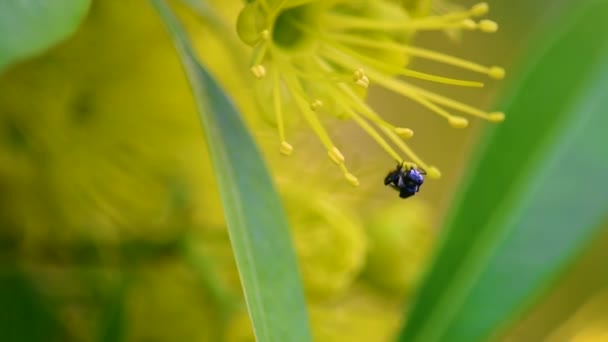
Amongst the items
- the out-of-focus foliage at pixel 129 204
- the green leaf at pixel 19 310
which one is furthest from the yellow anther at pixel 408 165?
the green leaf at pixel 19 310

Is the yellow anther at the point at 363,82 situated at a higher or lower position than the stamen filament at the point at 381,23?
lower

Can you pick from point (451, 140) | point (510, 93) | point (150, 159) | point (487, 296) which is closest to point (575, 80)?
point (510, 93)

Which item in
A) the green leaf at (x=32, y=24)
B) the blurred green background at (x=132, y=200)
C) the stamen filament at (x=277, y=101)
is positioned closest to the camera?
the green leaf at (x=32, y=24)

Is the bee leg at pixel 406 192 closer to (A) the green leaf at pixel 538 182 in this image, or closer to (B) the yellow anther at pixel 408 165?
(B) the yellow anther at pixel 408 165

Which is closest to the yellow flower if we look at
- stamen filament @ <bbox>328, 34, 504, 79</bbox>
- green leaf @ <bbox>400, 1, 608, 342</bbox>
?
stamen filament @ <bbox>328, 34, 504, 79</bbox>

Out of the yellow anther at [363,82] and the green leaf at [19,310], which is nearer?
the yellow anther at [363,82]

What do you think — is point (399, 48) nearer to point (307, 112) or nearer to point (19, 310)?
point (307, 112)

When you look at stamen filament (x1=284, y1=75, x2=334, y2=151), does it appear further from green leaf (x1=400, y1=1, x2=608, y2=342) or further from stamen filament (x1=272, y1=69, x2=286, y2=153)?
green leaf (x1=400, y1=1, x2=608, y2=342)
